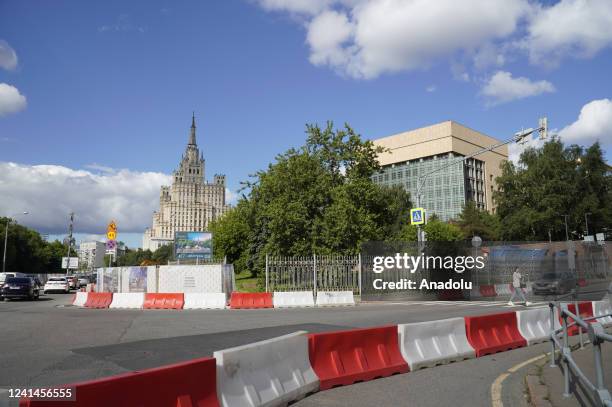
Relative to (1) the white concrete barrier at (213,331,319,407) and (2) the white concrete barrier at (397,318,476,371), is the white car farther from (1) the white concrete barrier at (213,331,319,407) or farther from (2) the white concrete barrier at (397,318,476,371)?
(1) the white concrete barrier at (213,331,319,407)

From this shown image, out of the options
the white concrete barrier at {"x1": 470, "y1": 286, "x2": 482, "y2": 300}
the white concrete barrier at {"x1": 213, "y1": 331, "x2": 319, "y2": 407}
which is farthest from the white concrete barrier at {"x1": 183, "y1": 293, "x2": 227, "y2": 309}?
the white concrete barrier at {"x1": 213, "y1": 331, "x2": 319, "y2": 407}

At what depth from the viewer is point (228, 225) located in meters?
73.2

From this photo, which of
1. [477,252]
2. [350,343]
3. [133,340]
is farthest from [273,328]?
[477,252]

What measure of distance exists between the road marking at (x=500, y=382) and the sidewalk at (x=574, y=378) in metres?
0.23

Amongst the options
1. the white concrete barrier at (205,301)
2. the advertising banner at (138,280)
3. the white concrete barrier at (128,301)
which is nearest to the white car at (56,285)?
the advertising banner at (138,280)

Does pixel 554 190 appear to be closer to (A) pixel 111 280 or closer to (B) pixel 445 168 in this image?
(A) pixel 111 280

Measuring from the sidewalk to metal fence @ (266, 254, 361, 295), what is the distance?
17026mm

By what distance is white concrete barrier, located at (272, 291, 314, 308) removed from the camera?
23330mm

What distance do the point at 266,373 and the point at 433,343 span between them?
13.2 ft

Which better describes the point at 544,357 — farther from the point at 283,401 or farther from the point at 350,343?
the point at 283,401

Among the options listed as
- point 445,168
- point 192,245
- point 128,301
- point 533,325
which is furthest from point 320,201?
point 445,168

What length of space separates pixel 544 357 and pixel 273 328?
6726 mm

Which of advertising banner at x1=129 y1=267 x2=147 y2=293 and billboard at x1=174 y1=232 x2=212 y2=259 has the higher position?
billboard at x1=174 y1=232 x2=212 y2=259

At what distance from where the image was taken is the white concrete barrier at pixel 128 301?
79.4 ft
